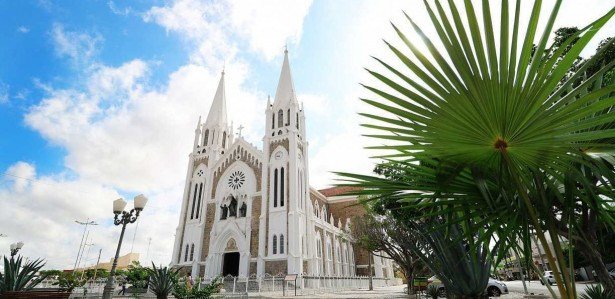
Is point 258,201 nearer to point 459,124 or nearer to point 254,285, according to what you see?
point 254,285

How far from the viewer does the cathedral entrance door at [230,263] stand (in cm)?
2560

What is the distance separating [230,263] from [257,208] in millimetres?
4915

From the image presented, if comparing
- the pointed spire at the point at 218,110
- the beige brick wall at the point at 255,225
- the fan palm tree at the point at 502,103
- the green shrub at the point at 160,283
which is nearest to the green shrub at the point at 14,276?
the green shrub at the point at 160,283

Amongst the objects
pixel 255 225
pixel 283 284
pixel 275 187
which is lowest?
pixel 283 284

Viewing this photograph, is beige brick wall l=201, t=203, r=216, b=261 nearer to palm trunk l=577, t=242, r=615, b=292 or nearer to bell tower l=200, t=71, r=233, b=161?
bell tower l=200, t=71, r=233, b=161

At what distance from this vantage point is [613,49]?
8.02 m

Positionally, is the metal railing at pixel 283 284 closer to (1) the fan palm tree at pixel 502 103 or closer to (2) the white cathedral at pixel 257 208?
(2) the white cathedral at pixel 257 208

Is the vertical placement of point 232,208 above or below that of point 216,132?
below

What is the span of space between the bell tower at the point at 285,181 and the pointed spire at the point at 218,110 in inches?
246

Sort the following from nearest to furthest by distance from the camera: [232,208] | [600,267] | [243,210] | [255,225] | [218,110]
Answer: [600,267] → [255,225] → [243,210] → [232,208] → [218,110]

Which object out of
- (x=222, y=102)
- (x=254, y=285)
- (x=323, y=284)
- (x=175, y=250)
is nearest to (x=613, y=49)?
(x=254, y=285)

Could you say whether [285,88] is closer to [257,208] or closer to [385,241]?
[257,208]

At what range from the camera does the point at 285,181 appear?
1030 inches

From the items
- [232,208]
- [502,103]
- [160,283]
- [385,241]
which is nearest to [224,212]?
[232,208]
